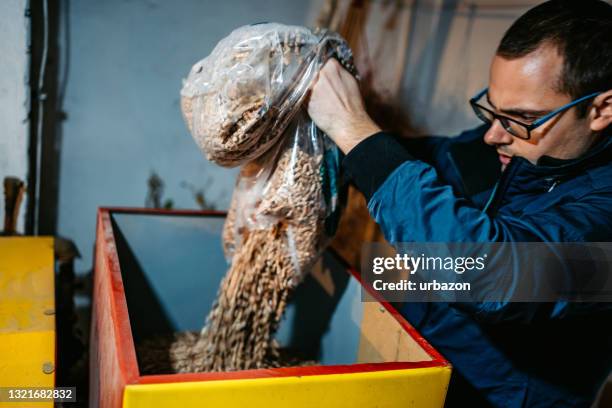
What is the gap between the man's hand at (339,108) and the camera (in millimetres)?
989

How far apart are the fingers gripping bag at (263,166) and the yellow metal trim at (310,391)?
465 millimetres

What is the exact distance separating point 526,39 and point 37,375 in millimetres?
1133

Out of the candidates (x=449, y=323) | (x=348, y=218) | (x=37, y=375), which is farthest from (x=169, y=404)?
(x=348, y=218)

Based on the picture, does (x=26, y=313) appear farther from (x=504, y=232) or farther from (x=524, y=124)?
(x=524, y=124)

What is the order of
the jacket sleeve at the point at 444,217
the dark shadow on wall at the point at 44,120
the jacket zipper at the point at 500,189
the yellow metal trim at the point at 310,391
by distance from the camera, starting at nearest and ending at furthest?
the yellow metal trim at the point at 310,391
the jacket sleeve at the point at 444,217
the jacket zipper at the point at 500,189
the dark shadow on wall at the point at 44,120

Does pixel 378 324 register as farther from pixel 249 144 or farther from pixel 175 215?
pixel 175 215

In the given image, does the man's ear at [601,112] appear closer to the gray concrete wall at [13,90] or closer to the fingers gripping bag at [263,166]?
the fingers gripping bag at [263,166]

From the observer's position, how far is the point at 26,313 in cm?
108

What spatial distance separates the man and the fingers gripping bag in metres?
0.09

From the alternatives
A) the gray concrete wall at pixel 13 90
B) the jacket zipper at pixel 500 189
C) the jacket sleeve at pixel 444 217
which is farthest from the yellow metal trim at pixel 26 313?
the jacket zipper at pixel 500 189

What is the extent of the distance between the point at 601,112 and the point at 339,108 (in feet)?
1.70

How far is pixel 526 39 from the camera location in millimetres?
1001

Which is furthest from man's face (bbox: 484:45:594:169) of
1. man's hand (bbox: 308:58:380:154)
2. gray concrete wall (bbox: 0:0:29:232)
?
gray concrete wall (bbox: 0:0:29:232)

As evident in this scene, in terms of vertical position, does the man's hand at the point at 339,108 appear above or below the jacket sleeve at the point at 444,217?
above
